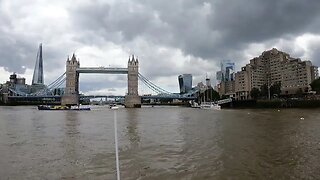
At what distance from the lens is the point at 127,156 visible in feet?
46.9

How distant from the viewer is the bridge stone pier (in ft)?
371

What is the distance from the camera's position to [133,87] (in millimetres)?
120188

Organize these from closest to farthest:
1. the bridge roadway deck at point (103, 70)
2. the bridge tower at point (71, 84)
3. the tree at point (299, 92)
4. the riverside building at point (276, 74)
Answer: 1. the bridge tower at point (71, 84)
2. the bridge roadway deck at point (103, 70)
3. the tree at point (299, 92)
4. the riverside building at point (276, 74)

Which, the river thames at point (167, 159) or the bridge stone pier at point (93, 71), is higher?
the bridge stone pier at point (93, 71)

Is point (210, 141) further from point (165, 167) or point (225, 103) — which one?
point (225, 103)

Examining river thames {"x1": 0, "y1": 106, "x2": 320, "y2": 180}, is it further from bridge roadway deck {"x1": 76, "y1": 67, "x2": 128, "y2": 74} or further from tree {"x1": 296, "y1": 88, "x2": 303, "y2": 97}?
tree {"x1": 296, "y1": 88, "x2": 303, "y2": 97}

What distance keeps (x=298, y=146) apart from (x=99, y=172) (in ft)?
32.7

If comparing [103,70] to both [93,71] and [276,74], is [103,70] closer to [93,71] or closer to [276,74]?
[93,71]

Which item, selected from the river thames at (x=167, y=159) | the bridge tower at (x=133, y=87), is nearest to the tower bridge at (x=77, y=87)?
the bridge tower at (x=133, y=87)

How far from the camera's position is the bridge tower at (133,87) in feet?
365

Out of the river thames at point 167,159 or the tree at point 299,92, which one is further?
the tree at point 299,92

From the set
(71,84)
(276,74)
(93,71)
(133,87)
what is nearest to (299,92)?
(276,74)

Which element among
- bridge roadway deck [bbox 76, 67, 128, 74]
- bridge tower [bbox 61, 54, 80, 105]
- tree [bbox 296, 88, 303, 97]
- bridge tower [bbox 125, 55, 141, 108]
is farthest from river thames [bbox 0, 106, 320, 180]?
tree [bbox 296, 88, 303, 97]

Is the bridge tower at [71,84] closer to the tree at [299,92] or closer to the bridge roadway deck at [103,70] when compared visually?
the bridge roadway deck at [103,70]
